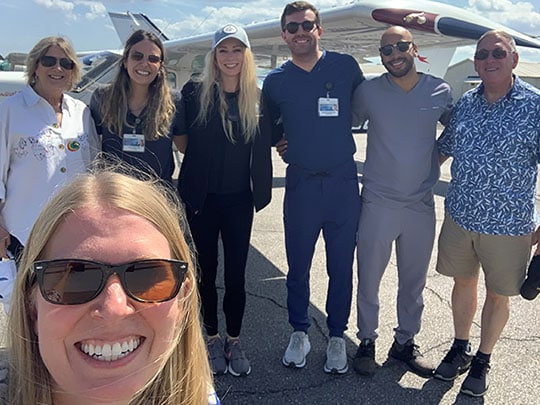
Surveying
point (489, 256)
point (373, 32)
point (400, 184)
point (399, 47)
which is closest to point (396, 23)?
point (373, 32)

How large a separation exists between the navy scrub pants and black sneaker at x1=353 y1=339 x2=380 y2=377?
18 cm

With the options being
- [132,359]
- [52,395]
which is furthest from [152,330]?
[52,395]

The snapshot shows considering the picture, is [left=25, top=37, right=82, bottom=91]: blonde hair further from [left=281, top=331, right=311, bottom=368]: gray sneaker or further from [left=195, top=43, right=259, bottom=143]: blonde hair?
[left=281, top=331, right=311, bottom=368]: gray sneaker

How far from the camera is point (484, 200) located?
3020 millimetres

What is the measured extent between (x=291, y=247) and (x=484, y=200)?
1.27 meters

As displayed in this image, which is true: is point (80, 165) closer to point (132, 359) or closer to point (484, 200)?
point (132, 359)

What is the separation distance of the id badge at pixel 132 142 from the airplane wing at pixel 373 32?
338 cm

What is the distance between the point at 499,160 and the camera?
9.64 feet

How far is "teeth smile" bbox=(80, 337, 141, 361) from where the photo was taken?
1.04 m

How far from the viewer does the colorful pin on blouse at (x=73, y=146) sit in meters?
2.87

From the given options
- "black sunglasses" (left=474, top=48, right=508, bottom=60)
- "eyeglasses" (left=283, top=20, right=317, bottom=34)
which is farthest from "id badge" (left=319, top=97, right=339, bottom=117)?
"black sunglasses" (left=474, top=48, right=508, bottom=60)

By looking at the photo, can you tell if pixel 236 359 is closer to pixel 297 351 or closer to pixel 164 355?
pixel 297 351

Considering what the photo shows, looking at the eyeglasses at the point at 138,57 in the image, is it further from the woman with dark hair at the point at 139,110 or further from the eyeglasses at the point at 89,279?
the eyeglasses at the point at 89,279

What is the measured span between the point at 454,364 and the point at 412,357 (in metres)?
0.27
